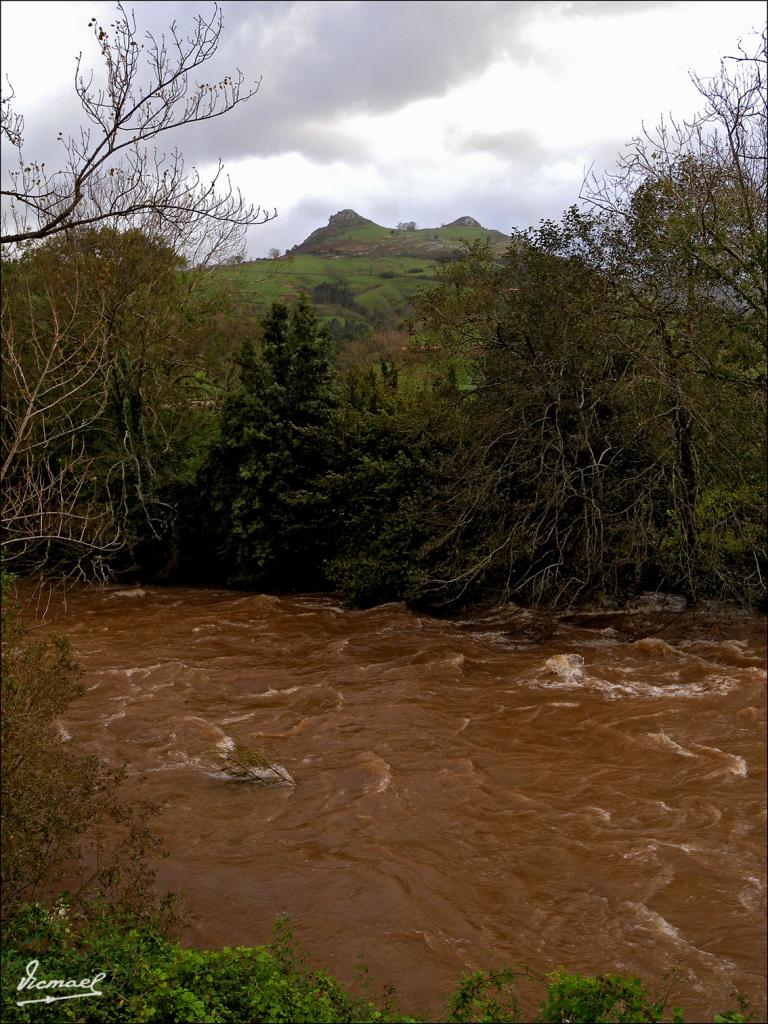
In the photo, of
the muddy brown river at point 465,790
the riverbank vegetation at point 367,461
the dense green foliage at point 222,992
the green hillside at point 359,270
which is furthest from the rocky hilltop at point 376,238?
the dense green foliage at point 222,992

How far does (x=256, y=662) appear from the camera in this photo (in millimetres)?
16109

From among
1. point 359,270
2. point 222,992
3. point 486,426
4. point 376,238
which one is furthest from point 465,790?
point 376,238

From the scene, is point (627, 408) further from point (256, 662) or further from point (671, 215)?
point (256, 662)

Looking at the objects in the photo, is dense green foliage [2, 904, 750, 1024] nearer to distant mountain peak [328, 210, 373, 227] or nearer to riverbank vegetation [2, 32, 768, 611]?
riverbank vegetation [2, 32, 768, 611]

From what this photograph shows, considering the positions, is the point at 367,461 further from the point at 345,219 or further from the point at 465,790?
the point at 345,219

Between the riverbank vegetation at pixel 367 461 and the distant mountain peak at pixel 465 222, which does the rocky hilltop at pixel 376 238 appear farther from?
the riverbank vegetation at pixel 367 461

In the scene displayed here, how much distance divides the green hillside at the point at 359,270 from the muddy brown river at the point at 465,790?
1886 centimetres

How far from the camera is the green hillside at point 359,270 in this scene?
6512 cm

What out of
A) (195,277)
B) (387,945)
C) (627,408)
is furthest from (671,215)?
(195,277)

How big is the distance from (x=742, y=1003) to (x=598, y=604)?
12647 mm

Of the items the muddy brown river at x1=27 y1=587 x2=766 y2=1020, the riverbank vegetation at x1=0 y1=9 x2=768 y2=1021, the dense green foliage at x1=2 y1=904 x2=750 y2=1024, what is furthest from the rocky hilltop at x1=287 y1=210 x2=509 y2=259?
the dense green foliage at x1=2 y1=904 x2=750 y2=1024

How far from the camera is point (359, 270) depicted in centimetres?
10631

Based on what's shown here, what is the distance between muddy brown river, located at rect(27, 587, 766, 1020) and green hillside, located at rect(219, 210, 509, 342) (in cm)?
1886

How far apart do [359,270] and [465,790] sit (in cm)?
10110
